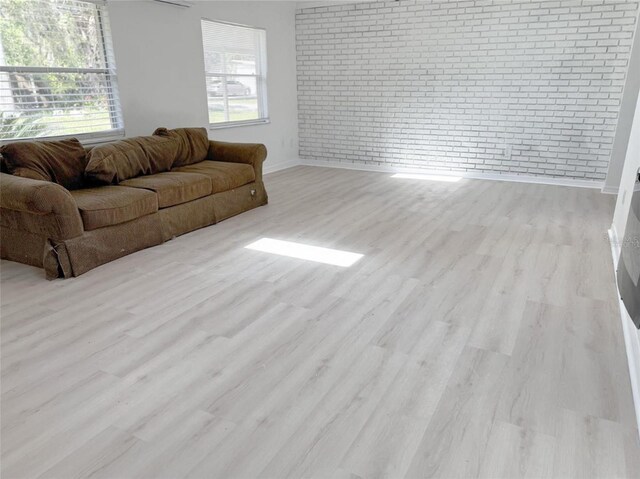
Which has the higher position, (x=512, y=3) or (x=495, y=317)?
(x=512, y=3)

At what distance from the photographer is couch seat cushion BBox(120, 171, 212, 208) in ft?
11.5

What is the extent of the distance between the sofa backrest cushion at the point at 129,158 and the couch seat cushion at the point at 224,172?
20 centimetres

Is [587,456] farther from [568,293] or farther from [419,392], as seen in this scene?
[568,293]

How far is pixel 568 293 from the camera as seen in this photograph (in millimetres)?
2646

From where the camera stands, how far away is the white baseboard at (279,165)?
6.42 meters

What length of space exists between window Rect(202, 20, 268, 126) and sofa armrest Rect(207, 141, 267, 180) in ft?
3.33

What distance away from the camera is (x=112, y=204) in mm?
3107

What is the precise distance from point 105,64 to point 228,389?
3532 millimetres

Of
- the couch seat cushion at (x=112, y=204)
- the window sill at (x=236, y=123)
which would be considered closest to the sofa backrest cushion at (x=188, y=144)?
the window sill at (x=236, y=123)

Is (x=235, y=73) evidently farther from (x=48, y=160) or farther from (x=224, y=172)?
(x=48, y=160)

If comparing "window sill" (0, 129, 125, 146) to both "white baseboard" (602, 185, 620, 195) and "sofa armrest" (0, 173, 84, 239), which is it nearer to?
"sofa armrest" (0, 173, 84, 239)

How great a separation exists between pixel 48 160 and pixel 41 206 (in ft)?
2.50

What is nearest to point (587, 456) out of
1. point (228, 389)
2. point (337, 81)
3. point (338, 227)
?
point (228, 389)

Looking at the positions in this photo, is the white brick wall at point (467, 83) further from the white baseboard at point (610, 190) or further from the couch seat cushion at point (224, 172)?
the couch seat cushion at point (224, 172)
